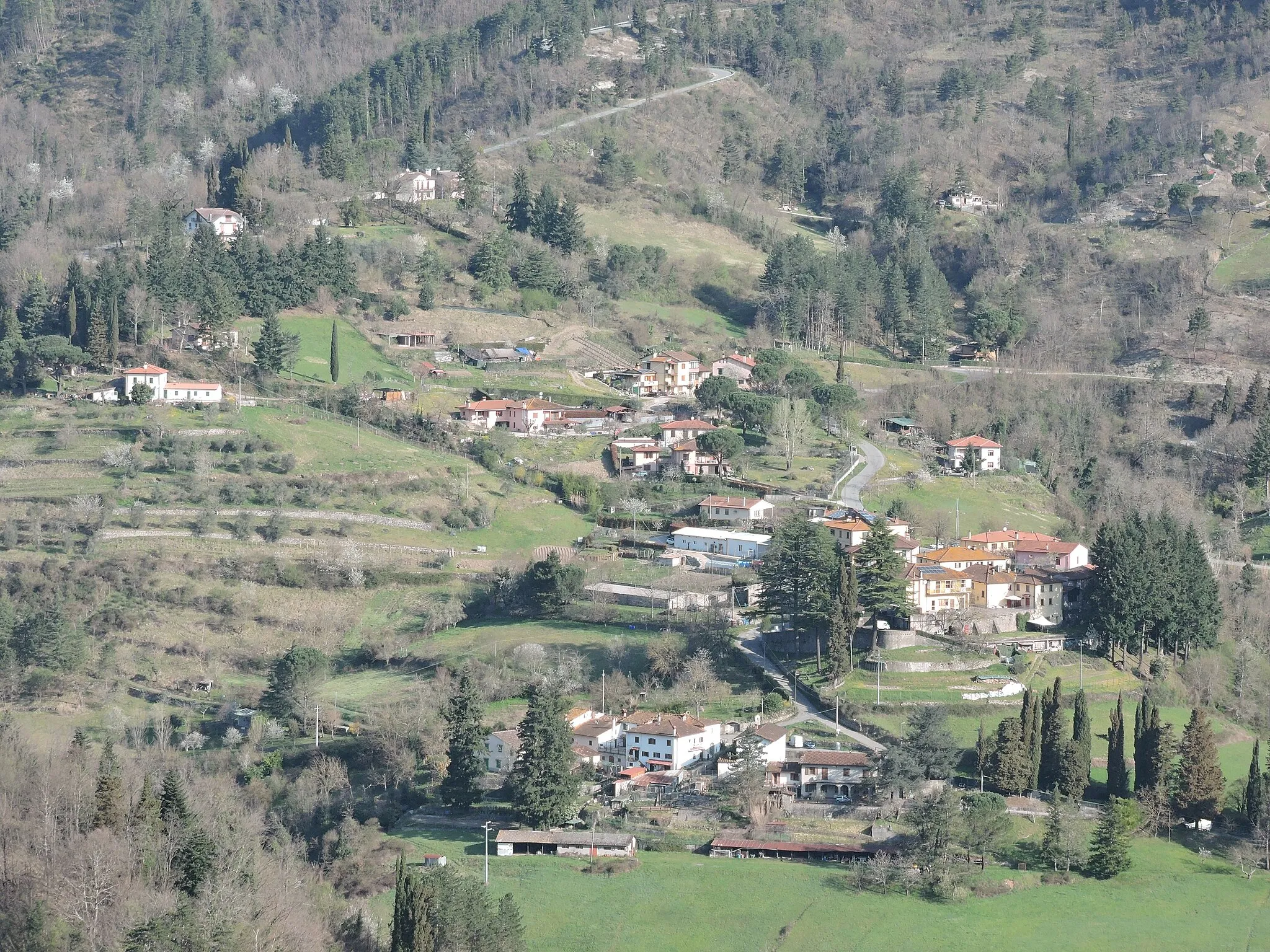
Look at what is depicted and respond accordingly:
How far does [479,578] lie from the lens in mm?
74875

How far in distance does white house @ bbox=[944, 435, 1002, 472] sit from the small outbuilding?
3826 centimetres

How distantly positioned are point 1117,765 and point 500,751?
1841cm

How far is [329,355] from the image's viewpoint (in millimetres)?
92500

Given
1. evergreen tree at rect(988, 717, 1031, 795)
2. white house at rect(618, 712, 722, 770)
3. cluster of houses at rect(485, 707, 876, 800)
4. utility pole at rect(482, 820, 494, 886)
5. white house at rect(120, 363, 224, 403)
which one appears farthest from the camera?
white house at rect(120, 363, 224, 403)

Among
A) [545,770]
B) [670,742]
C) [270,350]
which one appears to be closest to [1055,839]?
[670,742]

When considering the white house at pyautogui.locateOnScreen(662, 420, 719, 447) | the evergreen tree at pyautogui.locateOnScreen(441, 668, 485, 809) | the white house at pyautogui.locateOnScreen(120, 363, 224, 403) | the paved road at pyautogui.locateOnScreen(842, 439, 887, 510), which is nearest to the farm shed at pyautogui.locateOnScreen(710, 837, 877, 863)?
the evergreen tree at pyautogui.locateOnScreen(441, 668, 485, 809)

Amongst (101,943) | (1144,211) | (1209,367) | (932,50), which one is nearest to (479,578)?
(101,943)

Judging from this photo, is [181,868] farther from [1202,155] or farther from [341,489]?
[1202,155]

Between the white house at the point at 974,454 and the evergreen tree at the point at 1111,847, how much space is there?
35957mm

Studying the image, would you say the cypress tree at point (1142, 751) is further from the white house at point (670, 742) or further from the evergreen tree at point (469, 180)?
the evergreen tree at point (469, 180)

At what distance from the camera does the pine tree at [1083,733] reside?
57.3 metres

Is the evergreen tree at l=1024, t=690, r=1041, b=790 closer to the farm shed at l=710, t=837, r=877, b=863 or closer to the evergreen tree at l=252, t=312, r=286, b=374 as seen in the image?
the farm shed at l=710, t=837, r=877, b=863

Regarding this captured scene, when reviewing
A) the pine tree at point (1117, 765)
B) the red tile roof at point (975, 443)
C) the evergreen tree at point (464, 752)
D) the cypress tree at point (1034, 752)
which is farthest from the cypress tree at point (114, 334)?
the pine tree at point (1117, 765)

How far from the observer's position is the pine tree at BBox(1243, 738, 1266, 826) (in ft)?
183
